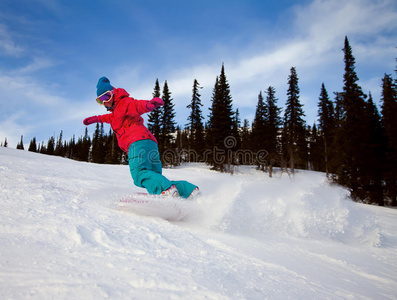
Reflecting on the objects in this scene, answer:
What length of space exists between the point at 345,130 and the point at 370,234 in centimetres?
2065

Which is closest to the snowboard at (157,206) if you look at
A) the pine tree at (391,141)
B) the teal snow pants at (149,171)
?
the teal snow pants at (149,171)

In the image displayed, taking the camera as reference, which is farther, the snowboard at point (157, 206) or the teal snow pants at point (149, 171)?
the teal snow pants at point (149, 171)

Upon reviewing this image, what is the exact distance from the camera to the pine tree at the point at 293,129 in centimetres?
2806

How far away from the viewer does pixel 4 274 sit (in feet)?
3.00

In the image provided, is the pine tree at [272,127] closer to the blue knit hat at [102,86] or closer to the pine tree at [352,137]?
the pine tree at [352,137]

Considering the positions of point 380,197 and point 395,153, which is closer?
point 395,153

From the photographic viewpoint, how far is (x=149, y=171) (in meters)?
3.31

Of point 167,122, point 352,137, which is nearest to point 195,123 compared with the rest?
point 167,122

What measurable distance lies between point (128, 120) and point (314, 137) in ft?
154

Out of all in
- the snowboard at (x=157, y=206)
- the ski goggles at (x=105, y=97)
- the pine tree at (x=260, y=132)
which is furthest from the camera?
the pine tree at (x=260, y=132)

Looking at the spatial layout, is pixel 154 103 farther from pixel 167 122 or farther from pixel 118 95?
pixel 167 122

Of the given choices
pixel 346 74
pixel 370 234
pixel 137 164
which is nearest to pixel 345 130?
pixel 346 74

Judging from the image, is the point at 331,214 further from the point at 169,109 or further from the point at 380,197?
the point at 169,109

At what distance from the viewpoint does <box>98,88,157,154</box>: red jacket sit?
11.8 feet
